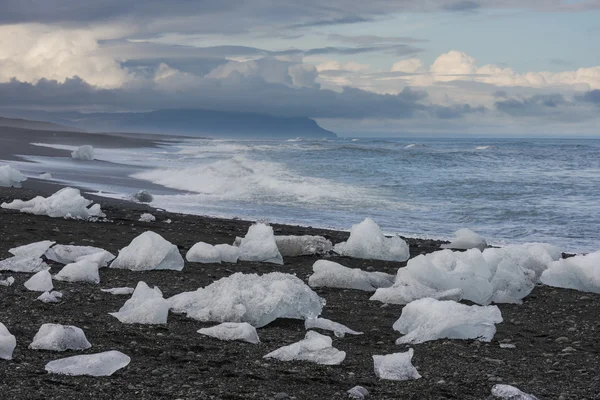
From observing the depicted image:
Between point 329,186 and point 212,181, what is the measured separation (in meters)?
3.31

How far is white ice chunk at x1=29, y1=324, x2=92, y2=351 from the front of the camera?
390 cm

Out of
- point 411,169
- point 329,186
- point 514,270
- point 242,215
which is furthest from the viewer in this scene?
point 411,169

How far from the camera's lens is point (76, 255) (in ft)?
22.4

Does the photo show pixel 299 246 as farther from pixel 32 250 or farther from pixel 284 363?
pixel 284 363

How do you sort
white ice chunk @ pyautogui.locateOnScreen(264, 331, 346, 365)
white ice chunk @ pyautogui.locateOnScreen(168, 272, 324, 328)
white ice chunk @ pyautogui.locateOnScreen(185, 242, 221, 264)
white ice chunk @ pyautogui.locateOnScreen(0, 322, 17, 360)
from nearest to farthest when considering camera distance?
1. white ice chunk @ pyautogui.locateOnScreen(0, 322, 17, 360)
2. white ice chunk @ pyautogui.locateOnScreen(264, 331, 346, 365)
3. white ice chunk @ pyautogui.locateOnScreen(168, 272, 324, 328)
4. white ice chunk @ pyautogui.locateOnScreen(185, 242, 221, 264)

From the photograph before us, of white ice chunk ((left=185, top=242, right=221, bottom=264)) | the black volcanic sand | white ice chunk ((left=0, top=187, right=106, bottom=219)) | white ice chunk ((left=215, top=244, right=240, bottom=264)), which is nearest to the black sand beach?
the black volcanic sand

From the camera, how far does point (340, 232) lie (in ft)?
35.7

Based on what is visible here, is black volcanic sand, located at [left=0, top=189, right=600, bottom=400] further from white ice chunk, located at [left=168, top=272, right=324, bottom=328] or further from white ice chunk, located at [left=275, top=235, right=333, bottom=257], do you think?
white ice chunk, located at [left=275, top=235, right=333, bottom=257]

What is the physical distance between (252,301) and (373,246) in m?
3.60

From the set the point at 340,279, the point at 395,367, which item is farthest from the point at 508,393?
the point at 340,279

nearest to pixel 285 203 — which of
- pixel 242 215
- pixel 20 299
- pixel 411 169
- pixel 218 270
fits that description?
pixel 242 215

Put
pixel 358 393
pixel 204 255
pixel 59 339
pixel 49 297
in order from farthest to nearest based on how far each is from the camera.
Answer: pixel 204 255
pixel 49 297
pixel 59 339
pixel 358 393

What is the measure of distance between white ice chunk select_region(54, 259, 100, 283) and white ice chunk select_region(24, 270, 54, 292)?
40 centimetres

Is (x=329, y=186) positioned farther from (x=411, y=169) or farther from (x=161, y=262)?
(x=161, y=262)
